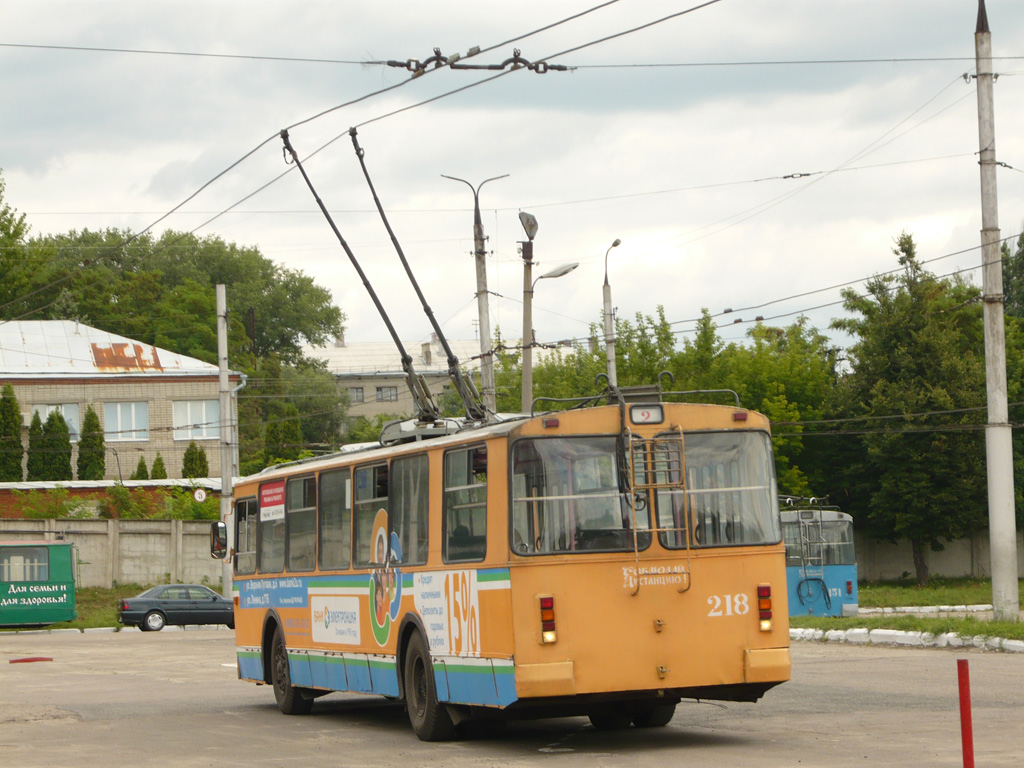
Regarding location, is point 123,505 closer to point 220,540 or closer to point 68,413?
point 68,413

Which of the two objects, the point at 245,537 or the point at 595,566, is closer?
the point at 595,566

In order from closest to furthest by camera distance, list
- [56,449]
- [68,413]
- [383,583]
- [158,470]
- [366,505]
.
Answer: [383,583] → [366,505] → [158,470] → [56,449] → [68,413]

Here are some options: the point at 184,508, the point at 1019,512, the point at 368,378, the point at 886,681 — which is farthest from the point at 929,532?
the point at 368,378

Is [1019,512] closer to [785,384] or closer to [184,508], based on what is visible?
[785,384]

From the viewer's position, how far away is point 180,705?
1734cm

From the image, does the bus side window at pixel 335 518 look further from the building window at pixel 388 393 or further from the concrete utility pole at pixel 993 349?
the building window at pixel 388 393

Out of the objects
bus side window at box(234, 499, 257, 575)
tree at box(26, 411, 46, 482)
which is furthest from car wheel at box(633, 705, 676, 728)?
tree at box(26, 411, 46, 482)

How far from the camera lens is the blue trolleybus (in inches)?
1281

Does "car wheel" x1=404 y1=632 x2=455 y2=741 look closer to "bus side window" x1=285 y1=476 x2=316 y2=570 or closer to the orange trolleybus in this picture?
the orange trolleybus

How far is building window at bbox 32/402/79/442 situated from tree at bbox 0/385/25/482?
3987 mm

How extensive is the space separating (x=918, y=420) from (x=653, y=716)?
37.9 m

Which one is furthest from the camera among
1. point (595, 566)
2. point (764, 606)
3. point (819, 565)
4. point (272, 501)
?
point (819, 565)

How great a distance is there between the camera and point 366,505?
14188mm

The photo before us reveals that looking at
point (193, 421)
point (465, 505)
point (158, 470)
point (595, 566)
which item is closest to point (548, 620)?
point (595, 566)
